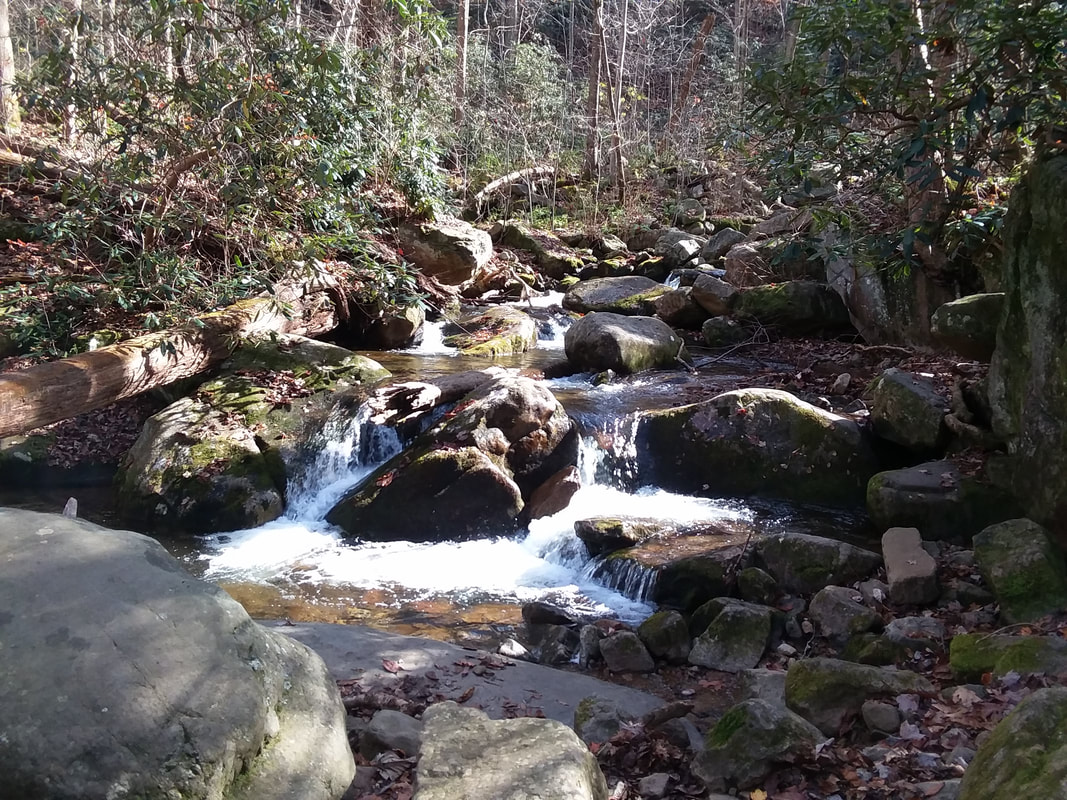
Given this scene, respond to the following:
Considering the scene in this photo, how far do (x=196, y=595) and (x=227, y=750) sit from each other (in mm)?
570

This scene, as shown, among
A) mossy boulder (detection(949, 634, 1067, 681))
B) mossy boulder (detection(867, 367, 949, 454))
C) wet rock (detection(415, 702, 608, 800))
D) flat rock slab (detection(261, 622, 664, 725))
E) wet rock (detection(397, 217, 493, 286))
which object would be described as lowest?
flat rock slab (detection(261, 622, 664, 725))

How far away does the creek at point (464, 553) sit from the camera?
6281 millimetres

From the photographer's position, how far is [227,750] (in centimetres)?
247

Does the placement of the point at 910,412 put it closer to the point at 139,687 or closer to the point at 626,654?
the point at 626,654

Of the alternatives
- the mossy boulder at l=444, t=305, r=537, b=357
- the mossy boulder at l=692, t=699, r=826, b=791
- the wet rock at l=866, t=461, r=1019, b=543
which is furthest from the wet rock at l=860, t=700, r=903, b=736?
the mossy boulder at l=444, t=305, r=537, b=357

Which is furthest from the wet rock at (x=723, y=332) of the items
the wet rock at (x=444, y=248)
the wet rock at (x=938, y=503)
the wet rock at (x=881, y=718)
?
the wet rock at (x=881, y=718)

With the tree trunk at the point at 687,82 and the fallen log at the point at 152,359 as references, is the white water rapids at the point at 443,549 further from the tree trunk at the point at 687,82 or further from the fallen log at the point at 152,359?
the tree trunk at the point at 687,82

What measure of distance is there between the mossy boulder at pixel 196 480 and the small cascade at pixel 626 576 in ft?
11.2

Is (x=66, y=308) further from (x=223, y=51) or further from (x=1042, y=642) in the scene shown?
(x=1042, y=642)

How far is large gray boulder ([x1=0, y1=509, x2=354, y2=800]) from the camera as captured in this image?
89.7 inches

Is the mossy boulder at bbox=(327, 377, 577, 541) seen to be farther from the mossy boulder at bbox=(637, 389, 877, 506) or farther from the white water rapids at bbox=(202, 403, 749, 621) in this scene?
the mossy boulder at bbox=(637, 389, 877, 506)

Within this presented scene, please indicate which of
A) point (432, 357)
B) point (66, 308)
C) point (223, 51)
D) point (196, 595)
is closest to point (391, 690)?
point (196, 595)

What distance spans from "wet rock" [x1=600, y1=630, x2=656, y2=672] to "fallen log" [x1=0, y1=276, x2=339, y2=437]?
513 centimetres

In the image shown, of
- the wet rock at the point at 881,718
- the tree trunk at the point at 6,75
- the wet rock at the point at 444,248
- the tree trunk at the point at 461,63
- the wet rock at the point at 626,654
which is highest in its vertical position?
the tree trunk at the point at 461,63
